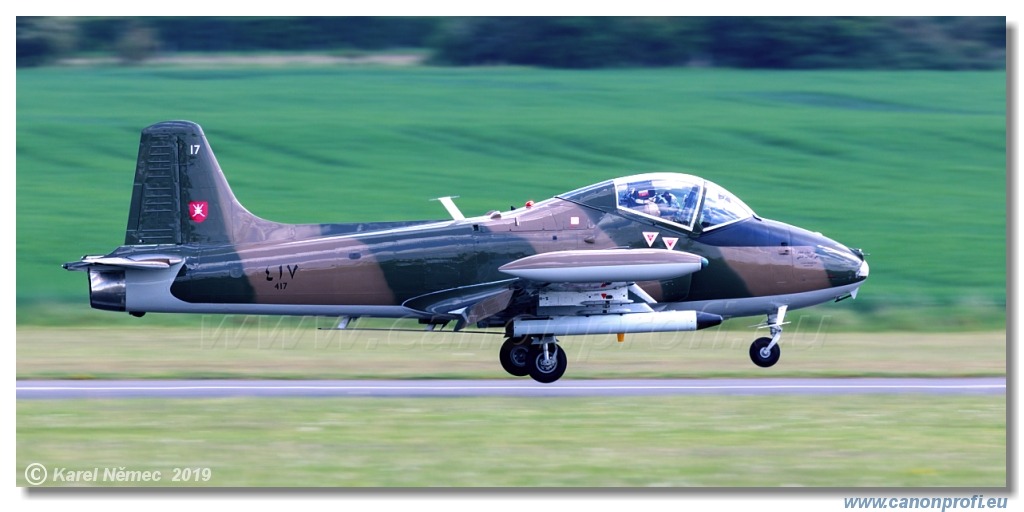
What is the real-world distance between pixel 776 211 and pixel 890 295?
5023mm

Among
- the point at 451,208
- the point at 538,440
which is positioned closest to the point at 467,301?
the point at 451,208

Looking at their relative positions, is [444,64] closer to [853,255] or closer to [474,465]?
[853,255]

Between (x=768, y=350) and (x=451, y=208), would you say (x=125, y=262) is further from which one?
(x=768, y=350)

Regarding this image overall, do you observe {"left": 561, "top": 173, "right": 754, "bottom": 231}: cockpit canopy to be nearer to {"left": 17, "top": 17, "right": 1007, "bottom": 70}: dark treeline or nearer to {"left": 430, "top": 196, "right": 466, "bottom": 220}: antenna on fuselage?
{"left": 430, "top": 196, "right": 466, "bottom": 220}: antenna on fuselage

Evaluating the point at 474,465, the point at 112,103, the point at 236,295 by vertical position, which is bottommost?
the point at 474,465

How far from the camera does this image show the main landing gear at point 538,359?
50.0ft

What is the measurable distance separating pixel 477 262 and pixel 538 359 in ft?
4.74

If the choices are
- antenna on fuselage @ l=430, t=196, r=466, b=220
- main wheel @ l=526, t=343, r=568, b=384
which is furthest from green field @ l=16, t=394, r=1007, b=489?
antenna on fuselage @ l=430, t=196, r=466, b=220

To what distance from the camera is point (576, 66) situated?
36.2m

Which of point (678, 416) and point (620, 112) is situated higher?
point (620, 112)

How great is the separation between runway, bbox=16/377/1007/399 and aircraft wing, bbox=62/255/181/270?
151 centimetres

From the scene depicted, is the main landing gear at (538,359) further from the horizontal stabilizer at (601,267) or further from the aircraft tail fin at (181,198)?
the aircraft tail fin at (181,198)

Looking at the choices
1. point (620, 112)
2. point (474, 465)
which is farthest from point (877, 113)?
point (474, 465)

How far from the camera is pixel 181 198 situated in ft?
50.7
